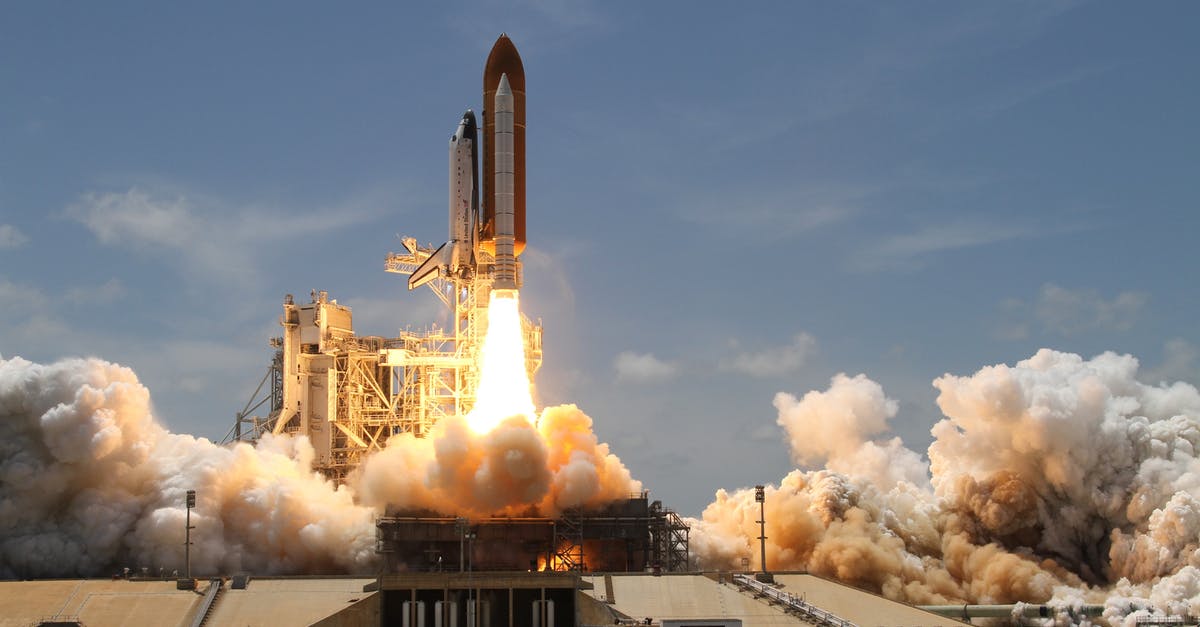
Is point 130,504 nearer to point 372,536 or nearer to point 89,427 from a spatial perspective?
point 89,427

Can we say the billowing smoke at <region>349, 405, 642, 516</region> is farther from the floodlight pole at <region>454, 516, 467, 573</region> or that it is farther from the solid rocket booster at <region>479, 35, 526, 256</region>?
the solid rocket booster at <region>479, 35, 526, 256</region>

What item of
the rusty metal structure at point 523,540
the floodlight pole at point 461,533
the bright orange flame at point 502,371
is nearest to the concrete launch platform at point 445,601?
the floodlight pole at point 461,533

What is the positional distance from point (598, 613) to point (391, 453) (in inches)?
751

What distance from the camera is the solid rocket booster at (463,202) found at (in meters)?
87.9

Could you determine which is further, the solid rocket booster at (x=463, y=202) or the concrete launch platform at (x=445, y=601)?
the solid rocket booster at (x=463, y=202)

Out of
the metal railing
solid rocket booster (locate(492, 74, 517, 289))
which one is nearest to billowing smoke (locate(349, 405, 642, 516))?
solid rocket booster (locate(492, 74, 517, 289))

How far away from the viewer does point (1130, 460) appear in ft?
263

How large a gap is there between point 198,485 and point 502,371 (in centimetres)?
1641

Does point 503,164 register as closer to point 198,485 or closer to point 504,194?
Answer: point 504,194

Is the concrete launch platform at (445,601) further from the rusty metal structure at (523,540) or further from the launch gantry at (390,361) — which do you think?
the launch gantry at (390,361)

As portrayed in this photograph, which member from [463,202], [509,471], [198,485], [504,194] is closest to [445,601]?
[509,471]

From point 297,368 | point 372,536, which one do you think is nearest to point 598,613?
point 372,536

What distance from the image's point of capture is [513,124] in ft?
259

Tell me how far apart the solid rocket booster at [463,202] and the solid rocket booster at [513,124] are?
7.10 metres
